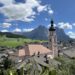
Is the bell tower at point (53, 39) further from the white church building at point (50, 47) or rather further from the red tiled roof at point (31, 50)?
the red tiled roof at point (31, 50)

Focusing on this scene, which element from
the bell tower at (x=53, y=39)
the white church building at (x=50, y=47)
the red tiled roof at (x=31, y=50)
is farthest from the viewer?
the bell tower at (x=53, y=39)

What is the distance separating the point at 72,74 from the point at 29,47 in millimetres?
56063

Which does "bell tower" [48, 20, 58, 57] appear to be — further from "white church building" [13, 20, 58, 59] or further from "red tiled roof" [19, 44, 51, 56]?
"red tiled roof" [19, 44, 51, 56]

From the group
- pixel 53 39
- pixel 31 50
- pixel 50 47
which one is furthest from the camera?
pixel 50 47

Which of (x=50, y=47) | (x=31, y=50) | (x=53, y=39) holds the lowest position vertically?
(x=31, y=50)

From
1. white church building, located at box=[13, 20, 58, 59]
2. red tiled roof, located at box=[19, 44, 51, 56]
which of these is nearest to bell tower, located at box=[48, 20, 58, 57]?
white church building, located at box=[13, 20, 58, 59]

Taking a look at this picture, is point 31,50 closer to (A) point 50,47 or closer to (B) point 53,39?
(A) point 50,47

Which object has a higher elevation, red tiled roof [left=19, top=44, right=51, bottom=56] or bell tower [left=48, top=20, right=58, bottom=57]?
bell tower [left=48, top=20, right=58, bottom=57]

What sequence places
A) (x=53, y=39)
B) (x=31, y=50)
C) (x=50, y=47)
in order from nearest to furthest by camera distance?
(x=31, y=50), (x=53, y=39), (x=50, y=47)

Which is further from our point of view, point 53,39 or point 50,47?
point 50,47

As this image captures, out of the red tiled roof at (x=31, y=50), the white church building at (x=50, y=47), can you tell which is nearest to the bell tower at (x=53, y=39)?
the white church building at (x=50, y=47)

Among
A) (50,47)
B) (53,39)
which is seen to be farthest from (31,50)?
(53,39)

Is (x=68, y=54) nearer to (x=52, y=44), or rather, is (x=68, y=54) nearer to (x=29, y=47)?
(x=52, y=44)

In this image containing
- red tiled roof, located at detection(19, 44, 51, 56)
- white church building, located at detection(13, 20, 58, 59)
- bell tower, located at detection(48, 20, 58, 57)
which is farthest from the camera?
bell tower, located at detection(48, 20, 58, 57)
